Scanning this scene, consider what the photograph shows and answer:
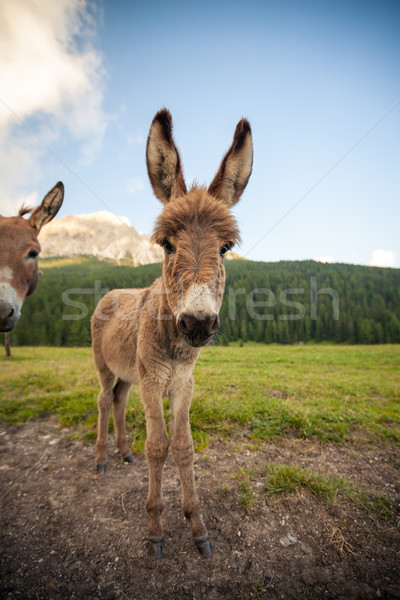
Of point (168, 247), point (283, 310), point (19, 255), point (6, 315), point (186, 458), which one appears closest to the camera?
point (168, 247)

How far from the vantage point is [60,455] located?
4805 mm

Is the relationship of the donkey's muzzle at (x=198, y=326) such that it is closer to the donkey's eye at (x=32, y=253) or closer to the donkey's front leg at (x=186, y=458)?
the donkey's front leg at (x=186, y=458)

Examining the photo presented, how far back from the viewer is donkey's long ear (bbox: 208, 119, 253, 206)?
11.3ft

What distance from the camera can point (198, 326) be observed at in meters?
2.24

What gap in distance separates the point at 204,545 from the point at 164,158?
4622mm

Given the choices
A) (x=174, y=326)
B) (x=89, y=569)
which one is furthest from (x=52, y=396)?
(x=174, y=326)

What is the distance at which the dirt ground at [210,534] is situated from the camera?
8.05 ft

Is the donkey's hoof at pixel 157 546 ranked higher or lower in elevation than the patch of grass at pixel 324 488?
lower

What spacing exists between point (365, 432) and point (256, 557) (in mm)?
3614

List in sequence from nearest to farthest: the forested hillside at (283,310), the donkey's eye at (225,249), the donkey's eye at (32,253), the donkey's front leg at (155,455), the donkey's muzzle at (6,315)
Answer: the donkey's front leg at (155,455) < the donkey's eye at (225,249) < the donkey's muzzle at (6,315) < the donkey's eye at (32,253) < the forested hillside at (283,310)

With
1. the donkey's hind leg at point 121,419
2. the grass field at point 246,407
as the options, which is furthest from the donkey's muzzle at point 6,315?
the grass field at point 246,407

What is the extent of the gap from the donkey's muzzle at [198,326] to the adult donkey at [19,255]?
3085 mm

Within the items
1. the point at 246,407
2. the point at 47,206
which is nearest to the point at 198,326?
the point at 246,407

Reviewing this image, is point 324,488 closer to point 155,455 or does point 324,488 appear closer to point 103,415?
point 155,455
